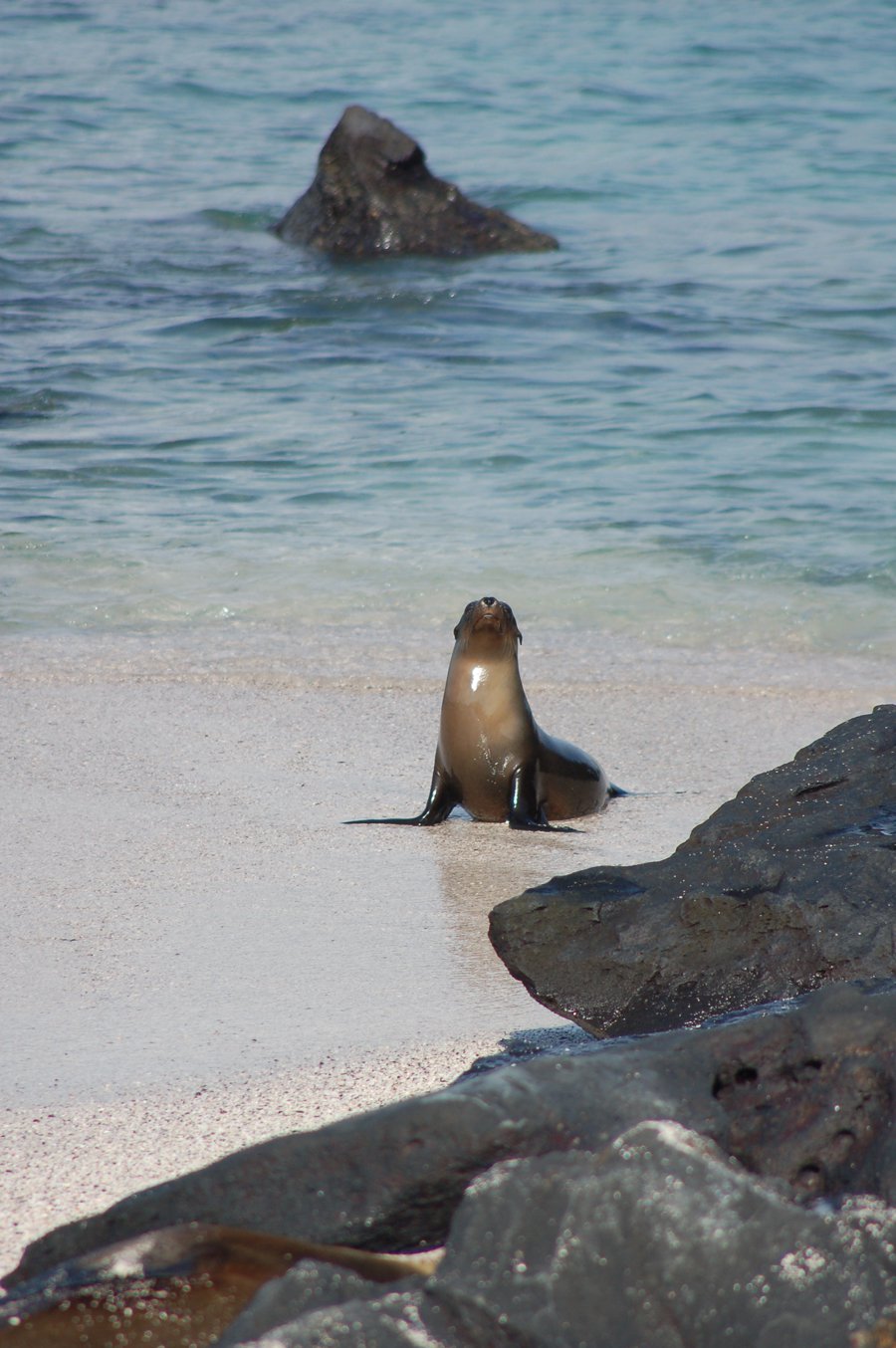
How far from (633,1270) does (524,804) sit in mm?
3653

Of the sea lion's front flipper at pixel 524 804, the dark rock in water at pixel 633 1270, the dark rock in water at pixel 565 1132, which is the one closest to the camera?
the dark rock in water at pixel 633 1270

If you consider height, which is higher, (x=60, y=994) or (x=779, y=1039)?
(x=779, y=1039)

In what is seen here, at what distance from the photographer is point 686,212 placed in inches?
686

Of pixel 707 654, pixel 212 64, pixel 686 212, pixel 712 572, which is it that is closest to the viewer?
pixel 707 654

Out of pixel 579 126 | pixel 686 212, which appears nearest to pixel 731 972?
pixel 686 212

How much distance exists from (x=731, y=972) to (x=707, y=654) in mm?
4412

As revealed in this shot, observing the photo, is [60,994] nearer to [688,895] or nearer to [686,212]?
[688,895]

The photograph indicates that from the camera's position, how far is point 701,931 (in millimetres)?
2971

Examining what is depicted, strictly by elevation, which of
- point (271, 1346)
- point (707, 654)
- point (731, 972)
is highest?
point (271, 1346)

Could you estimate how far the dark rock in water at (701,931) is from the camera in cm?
292

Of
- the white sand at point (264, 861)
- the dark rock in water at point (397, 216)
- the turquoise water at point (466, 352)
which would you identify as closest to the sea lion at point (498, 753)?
the white sand at point (264, 861)

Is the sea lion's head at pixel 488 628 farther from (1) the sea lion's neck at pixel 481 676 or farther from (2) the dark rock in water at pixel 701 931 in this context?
(2) the dark rock in water at pixel 701 931

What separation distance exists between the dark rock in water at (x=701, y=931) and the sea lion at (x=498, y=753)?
2035 mm

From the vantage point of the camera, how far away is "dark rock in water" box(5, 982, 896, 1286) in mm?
1995
